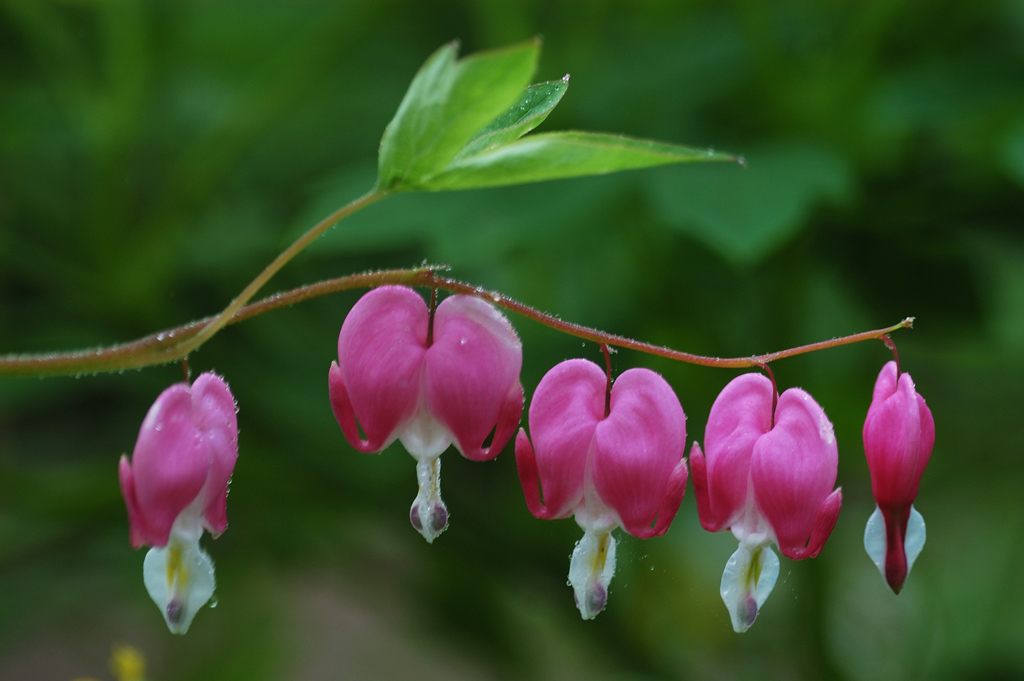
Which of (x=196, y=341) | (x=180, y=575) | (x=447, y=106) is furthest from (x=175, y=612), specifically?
(x=447, y=106)

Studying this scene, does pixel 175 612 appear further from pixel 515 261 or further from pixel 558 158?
pixel 515 261

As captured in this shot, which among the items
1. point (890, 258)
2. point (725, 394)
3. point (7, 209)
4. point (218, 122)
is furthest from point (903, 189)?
point (7, 209)

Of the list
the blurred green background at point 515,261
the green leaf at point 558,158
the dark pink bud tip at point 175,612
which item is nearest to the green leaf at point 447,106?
the green leaf at point 558,158

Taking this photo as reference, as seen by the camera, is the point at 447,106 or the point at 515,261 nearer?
the point at 447,106

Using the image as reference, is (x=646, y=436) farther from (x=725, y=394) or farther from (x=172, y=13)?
(x=172, y=13)

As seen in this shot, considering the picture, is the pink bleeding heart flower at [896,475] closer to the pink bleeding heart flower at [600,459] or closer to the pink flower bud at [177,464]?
the pink bleeding heart flower at [600,459]

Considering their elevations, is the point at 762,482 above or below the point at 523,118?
below
